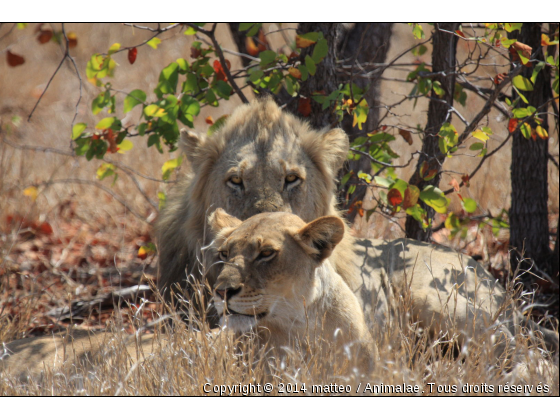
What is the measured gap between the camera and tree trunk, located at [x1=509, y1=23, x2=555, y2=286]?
16.8 feet

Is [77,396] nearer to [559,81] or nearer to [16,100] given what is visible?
[559,81]

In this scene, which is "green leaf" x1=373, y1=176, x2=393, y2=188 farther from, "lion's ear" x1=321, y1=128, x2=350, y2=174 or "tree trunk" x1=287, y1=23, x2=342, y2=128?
"tree trunk" x1=287, y1=23, x2=342, y2=128

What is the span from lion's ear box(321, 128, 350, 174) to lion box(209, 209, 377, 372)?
Answer: 115cm

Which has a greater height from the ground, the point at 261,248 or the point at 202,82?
the point at 202,82

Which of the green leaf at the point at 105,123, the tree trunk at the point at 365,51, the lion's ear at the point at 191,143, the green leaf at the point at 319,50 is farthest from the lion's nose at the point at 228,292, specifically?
the tree trunk at the point at 365,51

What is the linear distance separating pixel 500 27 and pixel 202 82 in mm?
2102

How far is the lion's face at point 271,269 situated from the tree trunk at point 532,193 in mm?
2945

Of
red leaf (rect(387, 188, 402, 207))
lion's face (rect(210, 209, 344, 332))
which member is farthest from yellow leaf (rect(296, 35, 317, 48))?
lion's face (rect(210, 209, 344, 332))

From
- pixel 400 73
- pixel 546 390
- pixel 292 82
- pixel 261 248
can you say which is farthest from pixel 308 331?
pixel 400 73

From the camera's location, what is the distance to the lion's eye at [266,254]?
9.05 feet

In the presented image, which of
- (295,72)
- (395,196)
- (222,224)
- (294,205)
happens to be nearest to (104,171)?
(295,72)

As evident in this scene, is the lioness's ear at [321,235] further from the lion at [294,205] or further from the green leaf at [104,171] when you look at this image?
the green leaf at [104,171]

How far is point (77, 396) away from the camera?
2.73 metres

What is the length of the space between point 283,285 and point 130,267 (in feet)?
13.1
